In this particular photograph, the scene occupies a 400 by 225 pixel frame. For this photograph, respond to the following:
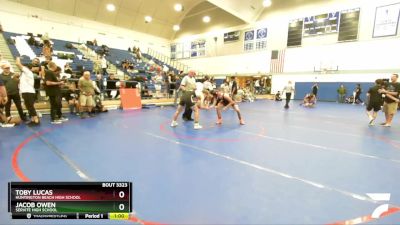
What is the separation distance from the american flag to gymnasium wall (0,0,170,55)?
15.0 metres

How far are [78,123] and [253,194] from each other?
19.5ft

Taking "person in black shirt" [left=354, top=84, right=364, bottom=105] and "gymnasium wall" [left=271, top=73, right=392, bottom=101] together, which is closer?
"person in black shirt" [left=354, top=84, right=364, bottom=105]

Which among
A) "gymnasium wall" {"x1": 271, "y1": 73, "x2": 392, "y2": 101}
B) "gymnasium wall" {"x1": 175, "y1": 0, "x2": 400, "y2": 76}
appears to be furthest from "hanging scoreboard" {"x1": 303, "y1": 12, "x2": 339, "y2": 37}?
"gymnasium wall" {"x1": 271, "y1": 73, "x2": 392, "y2": 101}

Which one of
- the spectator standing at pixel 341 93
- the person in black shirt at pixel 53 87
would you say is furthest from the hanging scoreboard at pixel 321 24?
the person in black shirt at pixel 53 87

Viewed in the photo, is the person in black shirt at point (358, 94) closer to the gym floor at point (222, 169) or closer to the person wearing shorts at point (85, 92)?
the gym floor at point (222, 169)

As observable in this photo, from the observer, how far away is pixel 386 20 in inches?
599

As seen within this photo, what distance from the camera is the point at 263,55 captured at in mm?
21703

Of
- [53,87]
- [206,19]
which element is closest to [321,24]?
[206,19]

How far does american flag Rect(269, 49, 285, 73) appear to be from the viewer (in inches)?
806

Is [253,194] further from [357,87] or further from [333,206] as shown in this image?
[357,87]

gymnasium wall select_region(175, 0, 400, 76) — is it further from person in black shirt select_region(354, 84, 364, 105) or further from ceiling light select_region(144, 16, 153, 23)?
ceiling light select_region(144, 16, 153, 23)

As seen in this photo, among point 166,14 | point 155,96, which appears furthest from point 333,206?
point 166,14

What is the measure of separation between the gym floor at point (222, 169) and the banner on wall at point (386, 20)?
46.8 ft
